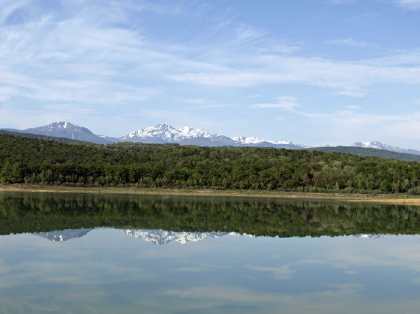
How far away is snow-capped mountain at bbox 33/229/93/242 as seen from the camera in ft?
103

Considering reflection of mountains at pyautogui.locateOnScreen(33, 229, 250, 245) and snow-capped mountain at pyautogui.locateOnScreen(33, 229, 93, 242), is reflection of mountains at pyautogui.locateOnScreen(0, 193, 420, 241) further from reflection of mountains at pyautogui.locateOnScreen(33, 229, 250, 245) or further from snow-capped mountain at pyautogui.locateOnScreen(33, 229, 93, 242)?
reflection of mountains at pyautogui.locateOnScreen(33, 229, 250, 245)

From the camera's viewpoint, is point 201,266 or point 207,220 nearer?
point 201,266

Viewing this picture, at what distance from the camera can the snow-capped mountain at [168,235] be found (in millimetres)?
32500

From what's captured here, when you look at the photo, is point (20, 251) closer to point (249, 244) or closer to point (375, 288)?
point (249, 244)

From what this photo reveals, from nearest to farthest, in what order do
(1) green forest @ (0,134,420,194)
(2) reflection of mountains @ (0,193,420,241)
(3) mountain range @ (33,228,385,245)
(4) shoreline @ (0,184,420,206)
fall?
(3) mountain range @ (33,228,385,245) → (2) reflection of mountains @ (0,193,420,241) → (4) shoreline @ (0,184,420,206) → (1) green forest @ (0,134,420,194)

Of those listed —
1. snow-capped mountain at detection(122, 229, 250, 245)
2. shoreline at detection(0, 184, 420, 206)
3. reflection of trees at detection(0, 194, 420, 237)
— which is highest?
snow-capped mountain at detection(122, 229, 250, 245)

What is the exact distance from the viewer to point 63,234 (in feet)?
109

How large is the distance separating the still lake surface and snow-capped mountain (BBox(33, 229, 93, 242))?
0.07 m

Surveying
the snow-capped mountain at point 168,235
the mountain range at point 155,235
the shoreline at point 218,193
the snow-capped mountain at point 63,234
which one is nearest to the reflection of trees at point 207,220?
the snow-capped mountain at point 63,234

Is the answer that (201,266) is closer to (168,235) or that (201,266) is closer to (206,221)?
(168,235)

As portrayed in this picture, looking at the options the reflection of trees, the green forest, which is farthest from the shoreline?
the reflection of trees

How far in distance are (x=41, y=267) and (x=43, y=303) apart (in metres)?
5.91

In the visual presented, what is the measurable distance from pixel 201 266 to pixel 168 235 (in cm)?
1013

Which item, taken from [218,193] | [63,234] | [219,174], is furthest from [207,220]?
[219,174]
